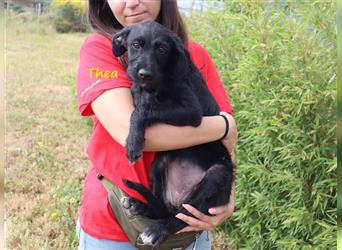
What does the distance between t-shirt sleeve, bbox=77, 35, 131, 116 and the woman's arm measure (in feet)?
0.10

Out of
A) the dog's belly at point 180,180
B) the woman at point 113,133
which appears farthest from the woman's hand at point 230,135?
the dog's belly at point 180,180

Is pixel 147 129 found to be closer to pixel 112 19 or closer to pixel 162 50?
pixel 162 50

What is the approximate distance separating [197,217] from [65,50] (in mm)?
12829

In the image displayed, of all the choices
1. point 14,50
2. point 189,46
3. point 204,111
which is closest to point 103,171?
point 204,111

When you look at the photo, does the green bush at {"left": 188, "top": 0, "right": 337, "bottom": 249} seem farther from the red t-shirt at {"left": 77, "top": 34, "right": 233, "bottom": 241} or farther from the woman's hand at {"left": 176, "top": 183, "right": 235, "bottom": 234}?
the red t-shirt at {"left": 77, "top": 34, "right": 233, "bottom": 241}

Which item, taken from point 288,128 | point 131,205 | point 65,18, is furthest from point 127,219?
point 65,18

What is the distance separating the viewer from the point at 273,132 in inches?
115

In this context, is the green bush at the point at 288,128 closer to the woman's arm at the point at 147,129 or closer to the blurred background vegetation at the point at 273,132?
the blurred background vegetation at the point at 273,132

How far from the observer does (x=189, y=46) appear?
205 centimetres

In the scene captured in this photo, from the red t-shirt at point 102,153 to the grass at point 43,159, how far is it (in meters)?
1.00

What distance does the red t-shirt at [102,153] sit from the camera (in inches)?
67.7

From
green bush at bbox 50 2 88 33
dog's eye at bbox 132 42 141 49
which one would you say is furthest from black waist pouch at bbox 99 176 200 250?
green bush at bbox 50 2 88 33

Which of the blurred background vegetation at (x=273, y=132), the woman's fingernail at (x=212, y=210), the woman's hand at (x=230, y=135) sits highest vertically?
the woman's hand at (x=230, y=135)

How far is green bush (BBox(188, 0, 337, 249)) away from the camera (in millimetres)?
2623
